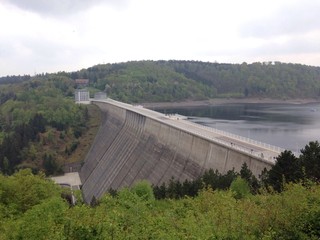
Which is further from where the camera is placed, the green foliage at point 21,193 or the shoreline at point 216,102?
the shoreline at point 216,102

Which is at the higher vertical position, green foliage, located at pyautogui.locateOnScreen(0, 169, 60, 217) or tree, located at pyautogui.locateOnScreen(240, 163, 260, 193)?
tree, located at pyautogui.locateOnScreen(240, 163, 260, 193)

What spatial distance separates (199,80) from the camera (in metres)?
173

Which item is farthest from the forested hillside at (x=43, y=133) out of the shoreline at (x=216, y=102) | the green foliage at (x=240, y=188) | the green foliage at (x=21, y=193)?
the green foliage at (x=240, y=188)

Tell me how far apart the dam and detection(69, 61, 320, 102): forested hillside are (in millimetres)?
77094

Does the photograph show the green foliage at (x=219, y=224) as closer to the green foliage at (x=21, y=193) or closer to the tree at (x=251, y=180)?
the tree at (x=251, y=180)

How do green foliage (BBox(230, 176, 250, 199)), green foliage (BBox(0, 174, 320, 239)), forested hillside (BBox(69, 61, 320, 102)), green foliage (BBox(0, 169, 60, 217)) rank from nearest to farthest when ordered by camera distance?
green foliage (BBox(0, 174, 320, 239))
green foliage (BBox(230, 176, 250, 199))
green foliage (BBox(0, 169, 60, 217))
forested hillside (BBox(69, 61, 320, 102))

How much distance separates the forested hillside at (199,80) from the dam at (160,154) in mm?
77094

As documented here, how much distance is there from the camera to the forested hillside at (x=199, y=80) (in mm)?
143750

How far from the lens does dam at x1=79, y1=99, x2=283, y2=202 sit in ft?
91.4

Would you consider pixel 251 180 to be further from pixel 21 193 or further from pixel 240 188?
pixel 21 193

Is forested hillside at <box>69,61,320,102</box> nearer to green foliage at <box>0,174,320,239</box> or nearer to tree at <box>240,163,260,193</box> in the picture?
tree at <box>240,163,260,193</box>

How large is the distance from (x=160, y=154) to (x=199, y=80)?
138 meters

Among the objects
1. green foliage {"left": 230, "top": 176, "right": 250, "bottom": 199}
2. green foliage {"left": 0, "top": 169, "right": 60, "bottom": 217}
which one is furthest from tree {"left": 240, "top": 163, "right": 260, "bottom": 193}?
green foliage {"left": 0, "top": 169, "right": 60, "bottom": 217}

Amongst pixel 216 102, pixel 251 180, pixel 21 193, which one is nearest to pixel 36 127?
pixel 21 193
